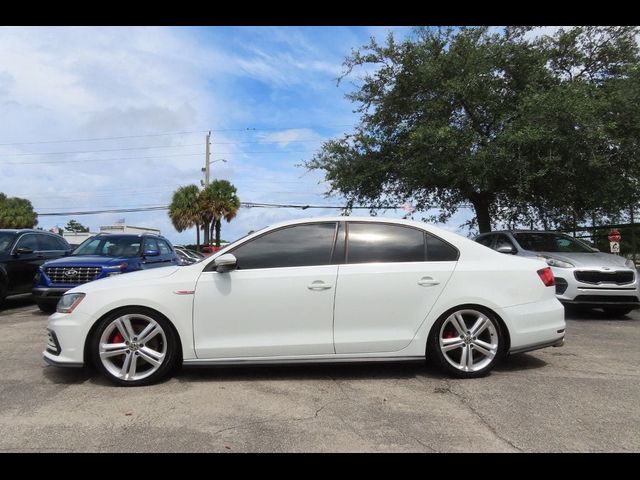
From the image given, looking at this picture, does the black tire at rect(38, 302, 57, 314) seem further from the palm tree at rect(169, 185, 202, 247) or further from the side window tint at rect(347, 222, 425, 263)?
the palm tree at rect(169, 185, 202, 247)

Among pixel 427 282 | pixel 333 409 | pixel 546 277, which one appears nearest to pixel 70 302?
pixel 333 409

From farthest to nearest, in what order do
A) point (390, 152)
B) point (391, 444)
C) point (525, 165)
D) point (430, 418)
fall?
point (390, 152) → point (525, 165) → point (430, 418) → point (391, 444)

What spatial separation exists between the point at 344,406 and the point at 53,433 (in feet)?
6.95

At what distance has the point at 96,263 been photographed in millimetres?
9266

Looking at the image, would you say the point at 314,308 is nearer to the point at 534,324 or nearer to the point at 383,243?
the point at 383,243

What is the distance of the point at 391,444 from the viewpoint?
3.40 meters

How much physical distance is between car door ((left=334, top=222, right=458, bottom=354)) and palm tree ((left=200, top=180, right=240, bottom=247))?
31.6m

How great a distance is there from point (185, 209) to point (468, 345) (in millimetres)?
32603

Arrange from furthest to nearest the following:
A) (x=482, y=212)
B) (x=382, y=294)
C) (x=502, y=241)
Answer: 1. (x=482, y=212)
2. (x=502, y=241)
3. (x=382, y=294)

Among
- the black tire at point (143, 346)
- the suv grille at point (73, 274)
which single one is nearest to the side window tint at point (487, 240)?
the suv grille at point (73, 274)

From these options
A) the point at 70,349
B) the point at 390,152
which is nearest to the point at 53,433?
the point at 70,349
